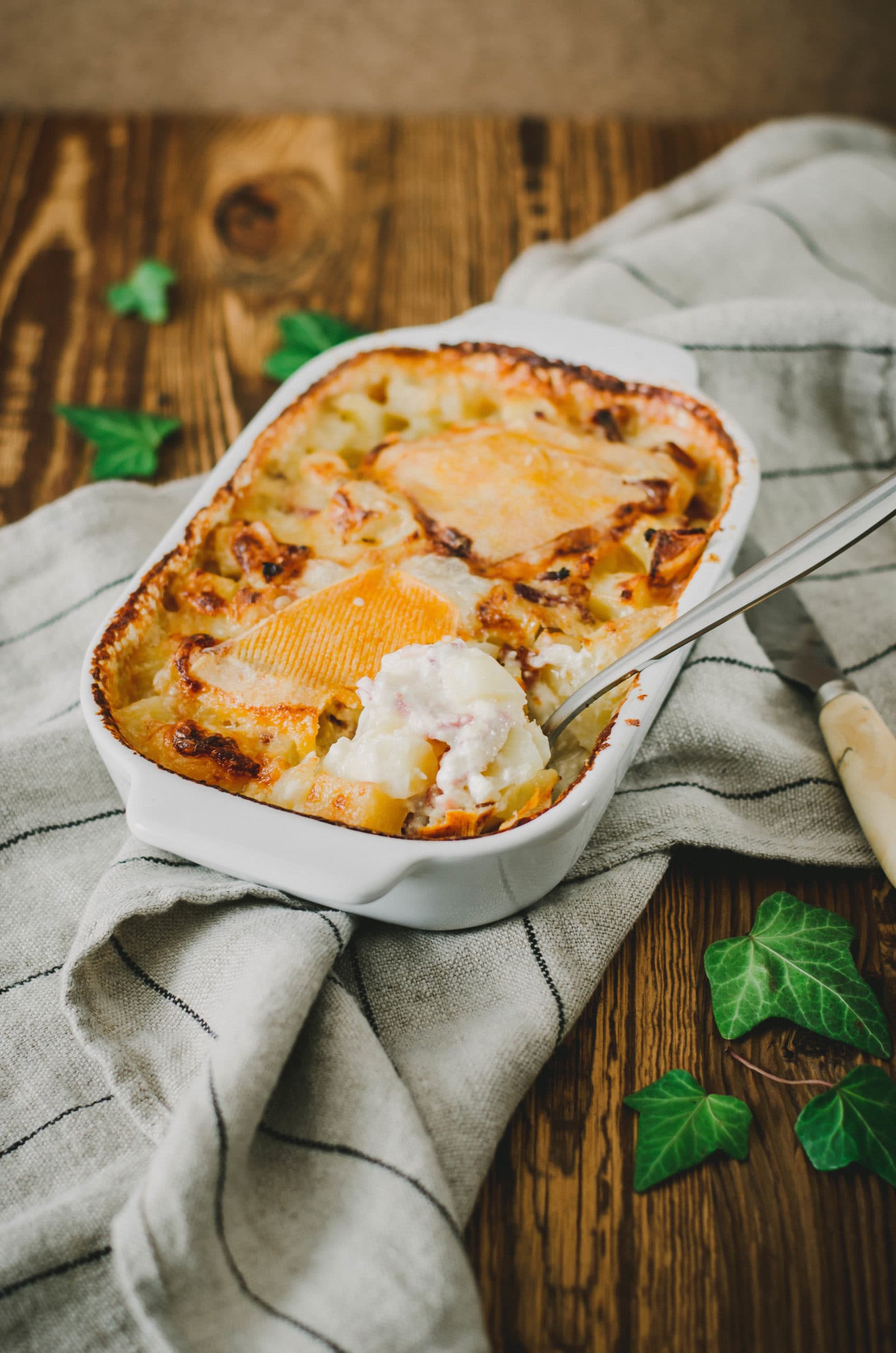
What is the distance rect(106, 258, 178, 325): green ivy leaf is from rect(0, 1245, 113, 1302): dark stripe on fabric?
2.18m

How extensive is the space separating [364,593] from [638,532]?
0.47 m

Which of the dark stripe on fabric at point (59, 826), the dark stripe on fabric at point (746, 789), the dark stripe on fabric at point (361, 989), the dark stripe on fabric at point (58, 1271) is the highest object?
the dark stripe on fabric at point (59, 826)

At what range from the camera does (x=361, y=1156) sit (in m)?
1.31

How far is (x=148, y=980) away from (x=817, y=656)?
122 cm

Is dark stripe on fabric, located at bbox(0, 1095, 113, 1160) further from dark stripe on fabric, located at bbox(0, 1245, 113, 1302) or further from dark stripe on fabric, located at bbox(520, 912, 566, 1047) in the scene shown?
dark stripe on fabric, located at bbox(520, 912, 566, 1047)

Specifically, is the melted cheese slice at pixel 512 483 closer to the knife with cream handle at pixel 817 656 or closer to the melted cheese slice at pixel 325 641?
the melted cheese slice at pixel 325 641

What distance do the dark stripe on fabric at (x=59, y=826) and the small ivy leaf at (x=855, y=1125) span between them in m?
1.10

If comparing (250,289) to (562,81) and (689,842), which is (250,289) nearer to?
(562,81)

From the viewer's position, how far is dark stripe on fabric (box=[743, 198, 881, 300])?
2.59m

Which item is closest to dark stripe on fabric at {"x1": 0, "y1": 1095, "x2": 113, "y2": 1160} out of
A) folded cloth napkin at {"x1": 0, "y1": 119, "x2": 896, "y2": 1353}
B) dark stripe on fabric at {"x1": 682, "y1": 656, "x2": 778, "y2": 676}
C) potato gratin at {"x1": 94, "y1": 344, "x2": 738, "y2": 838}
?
folded cloth napkin at {"x1": 0, "y1": 119, "x2": 896, "y2": 1353}

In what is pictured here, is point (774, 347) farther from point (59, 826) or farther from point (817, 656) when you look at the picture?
point (59, 826)

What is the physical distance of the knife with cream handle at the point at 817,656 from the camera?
57.9 inches

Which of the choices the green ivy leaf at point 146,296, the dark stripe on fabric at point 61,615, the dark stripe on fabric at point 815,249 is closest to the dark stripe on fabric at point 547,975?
the dark stripe on fabric at point 61,615

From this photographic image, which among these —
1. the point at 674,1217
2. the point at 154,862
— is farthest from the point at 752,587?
the point at 154,862
